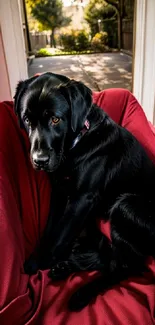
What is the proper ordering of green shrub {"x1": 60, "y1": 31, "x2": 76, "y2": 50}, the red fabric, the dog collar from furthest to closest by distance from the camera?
1. green shrub {"x1": 60, "y1": 31, "x2": 76, "y2": 50}
2. the dog collar
3. the red fabric

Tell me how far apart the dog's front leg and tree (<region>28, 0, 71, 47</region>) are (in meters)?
2.82

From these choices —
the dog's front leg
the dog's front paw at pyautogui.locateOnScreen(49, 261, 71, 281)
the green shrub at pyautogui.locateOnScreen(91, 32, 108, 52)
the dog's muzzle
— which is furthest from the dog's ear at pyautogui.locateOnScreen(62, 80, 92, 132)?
the green shrub at pyautogui.locateOnScreen(91, 32, 108, 52)

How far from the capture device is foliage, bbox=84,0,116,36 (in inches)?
127

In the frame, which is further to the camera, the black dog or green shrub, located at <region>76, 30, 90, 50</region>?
green shrub, located at <region>76, 30, 90, 50</region>

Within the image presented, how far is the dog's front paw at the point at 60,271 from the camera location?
1.00 meters

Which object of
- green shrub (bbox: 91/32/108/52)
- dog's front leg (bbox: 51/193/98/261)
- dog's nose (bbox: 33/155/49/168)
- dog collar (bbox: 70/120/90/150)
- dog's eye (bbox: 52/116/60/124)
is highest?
green shrub (bbox: 91/32/108/52)

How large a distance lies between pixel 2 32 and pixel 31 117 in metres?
1.06

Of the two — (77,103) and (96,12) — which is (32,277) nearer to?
(77,103)

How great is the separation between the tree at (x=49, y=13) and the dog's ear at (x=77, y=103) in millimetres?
2594

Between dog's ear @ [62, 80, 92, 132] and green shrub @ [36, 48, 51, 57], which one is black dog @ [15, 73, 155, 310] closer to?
dog's ear @ [62, 80, 92, 132]

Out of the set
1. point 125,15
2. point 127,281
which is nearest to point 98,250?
point 127,281

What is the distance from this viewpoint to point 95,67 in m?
4.00

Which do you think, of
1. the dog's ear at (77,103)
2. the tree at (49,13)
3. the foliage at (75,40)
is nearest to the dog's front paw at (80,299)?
the dog's ear at (77,103)

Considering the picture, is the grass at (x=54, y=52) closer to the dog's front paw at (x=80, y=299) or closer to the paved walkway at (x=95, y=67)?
the paved walkway at (x=95, y=67)
